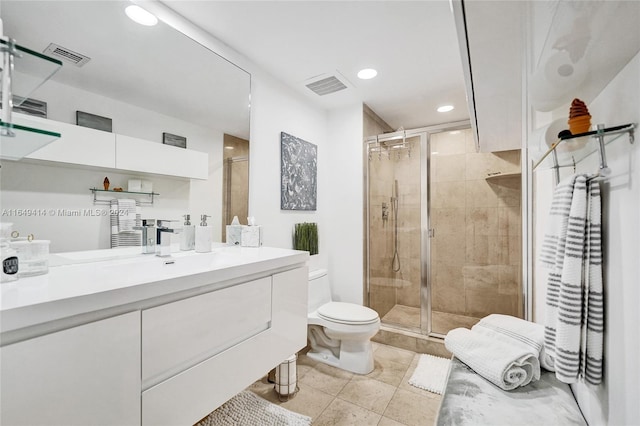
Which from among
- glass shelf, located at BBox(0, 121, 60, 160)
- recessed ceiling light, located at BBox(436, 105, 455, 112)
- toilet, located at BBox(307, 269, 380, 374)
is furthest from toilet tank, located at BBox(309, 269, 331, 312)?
recessed ceiling light, located at BBox(436, 105, 455, 112)

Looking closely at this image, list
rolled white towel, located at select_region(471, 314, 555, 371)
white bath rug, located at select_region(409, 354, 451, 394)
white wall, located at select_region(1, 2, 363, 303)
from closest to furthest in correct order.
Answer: white wall, located at select_region(1, 2, 363, 303) → rolled white towel, located at select_region(471, 314, 555, 371) → white bath rug, located at select_region(409, 354, 451, 394)

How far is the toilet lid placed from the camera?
2.06 metres

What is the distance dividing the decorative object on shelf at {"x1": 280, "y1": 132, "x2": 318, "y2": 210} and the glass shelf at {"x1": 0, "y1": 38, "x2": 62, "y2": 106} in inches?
58.1

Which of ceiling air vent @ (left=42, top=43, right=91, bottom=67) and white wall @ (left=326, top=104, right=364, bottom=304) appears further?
white wall @ (left=326, top=104, right=364, bottom=304)

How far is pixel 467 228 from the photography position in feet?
8.98

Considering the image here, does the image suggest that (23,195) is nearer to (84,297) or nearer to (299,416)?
(84,297)

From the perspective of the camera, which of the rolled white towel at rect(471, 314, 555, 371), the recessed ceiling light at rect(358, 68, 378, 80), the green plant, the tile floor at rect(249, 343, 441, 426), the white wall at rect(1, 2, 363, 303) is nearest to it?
the white wall at rect(1, 2, 363, 303)

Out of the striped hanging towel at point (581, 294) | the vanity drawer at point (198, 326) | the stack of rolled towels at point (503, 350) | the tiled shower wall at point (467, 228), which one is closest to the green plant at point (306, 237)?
the tiled shower wall at point (467, 228)

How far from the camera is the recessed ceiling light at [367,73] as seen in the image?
2166 mm

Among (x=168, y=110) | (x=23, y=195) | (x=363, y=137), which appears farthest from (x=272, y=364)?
(x=363, y=137)

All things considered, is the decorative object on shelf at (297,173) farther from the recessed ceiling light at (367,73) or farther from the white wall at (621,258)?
the white wall at (621,258)

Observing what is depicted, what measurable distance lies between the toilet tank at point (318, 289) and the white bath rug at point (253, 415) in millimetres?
744

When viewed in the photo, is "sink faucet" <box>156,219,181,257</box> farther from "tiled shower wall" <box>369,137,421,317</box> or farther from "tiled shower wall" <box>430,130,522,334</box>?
"tiled shower wall" <box>430,130,522,334</box>

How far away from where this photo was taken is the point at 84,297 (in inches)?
28.7
